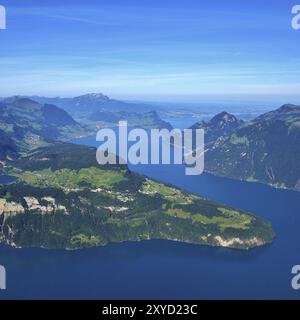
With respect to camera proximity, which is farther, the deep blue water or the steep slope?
the steep slope

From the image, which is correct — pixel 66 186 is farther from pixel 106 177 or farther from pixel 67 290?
pixel 67 290

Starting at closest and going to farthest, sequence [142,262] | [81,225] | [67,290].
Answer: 1. [67,290]
2. [142,262]
3. [81,225]

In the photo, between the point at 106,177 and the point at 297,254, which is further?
the point at 106,177

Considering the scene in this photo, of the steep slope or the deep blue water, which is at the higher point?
the steep slope

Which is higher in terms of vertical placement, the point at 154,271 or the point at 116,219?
the point at 116,219
